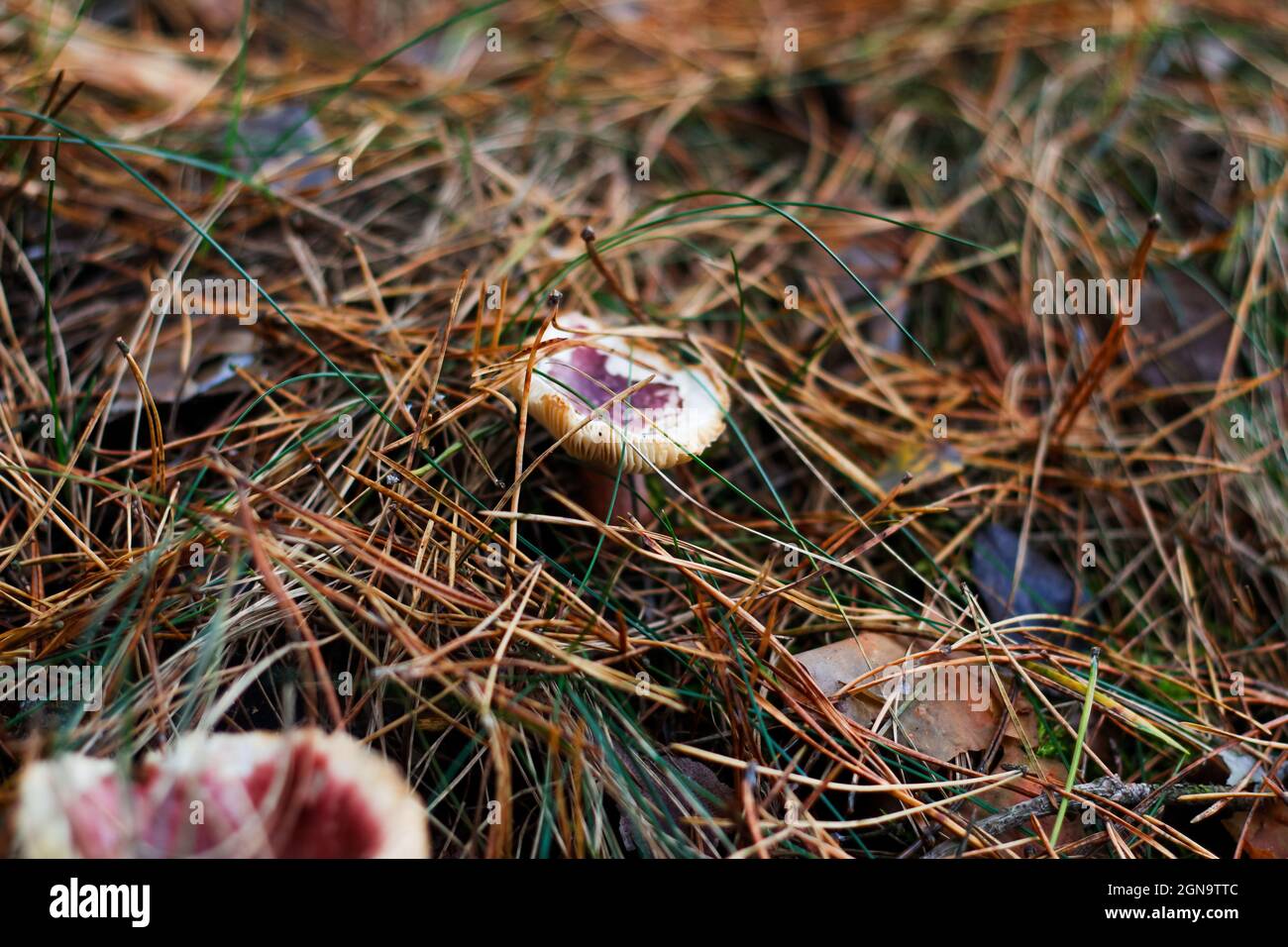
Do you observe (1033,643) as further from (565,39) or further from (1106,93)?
(565,39)

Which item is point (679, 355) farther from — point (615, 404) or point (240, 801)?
point (240, 801)

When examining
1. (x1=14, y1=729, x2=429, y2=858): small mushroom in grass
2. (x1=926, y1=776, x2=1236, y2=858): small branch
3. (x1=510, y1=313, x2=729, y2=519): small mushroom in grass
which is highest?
(x1=510, y1=313, x2=729, y2=519): small mushroom in grass

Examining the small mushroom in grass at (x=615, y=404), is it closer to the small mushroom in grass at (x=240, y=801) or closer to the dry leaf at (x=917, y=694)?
the dry leaf at (x=917, y=694)

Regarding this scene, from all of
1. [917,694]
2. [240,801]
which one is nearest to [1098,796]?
[917,694]

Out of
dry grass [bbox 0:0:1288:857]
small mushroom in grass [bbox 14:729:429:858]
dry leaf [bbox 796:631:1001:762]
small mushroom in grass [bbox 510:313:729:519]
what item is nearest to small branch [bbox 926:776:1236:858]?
dry grass [bbox 0:0:1288:857]

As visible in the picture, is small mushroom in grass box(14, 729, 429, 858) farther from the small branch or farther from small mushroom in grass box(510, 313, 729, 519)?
the small branch

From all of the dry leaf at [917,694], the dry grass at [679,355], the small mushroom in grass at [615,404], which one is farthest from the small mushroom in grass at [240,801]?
the dry leaf at [917,694]
